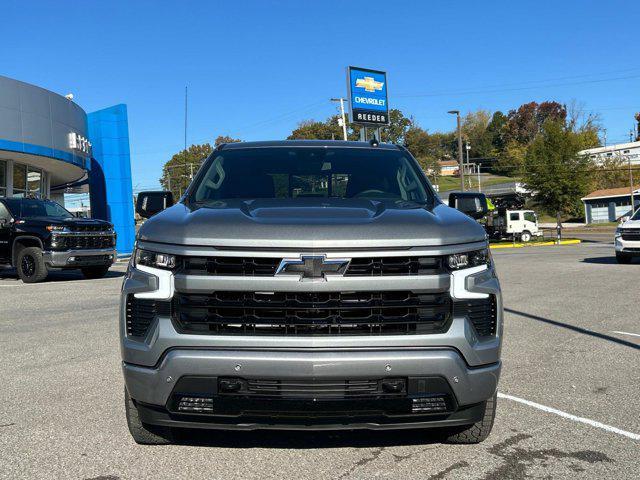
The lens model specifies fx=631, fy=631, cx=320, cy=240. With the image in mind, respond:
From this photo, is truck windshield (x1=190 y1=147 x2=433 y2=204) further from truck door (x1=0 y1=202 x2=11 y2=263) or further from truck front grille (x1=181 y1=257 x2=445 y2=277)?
truck door (x1=0 y1=202 x2=11 y2=263)

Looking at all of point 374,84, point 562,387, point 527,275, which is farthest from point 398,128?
point 562,387

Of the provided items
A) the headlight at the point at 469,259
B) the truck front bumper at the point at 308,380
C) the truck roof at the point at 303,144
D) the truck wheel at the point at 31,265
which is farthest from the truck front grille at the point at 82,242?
the headlight at the point at 469,259

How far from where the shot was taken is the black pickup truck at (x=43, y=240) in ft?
47.4

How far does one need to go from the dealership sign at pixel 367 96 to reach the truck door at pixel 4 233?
2619cm

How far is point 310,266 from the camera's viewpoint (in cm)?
322

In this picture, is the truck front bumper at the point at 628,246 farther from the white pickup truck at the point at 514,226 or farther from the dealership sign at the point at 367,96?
the white pickup truck at the point at 514,226

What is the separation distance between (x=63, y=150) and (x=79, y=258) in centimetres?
1339

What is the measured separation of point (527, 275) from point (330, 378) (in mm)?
13459

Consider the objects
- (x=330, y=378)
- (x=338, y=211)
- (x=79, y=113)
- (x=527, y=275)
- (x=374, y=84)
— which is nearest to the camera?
(x=330, y=378)

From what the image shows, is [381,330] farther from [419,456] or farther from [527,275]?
[527,275]

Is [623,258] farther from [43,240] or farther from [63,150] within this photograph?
[63,150]

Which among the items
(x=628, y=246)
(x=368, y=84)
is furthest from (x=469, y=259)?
(x=368, y=84)

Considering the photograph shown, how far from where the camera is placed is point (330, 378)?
3.11 meters

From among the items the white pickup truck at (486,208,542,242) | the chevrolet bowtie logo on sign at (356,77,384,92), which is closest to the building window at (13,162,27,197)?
the chevrolet bowtie logo on sign at (356,77,384,92)
